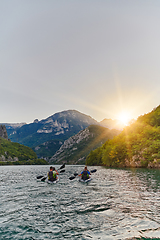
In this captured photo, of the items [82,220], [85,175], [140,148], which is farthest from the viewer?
[140,148]

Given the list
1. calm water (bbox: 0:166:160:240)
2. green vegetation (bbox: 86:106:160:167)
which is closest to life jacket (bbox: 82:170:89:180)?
calm water (bbox: 0:166:160:240)

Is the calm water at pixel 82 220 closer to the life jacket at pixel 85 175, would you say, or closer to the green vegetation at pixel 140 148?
the life jacket at pixel 85 175

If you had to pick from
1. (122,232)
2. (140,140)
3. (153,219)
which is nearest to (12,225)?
(122,232)

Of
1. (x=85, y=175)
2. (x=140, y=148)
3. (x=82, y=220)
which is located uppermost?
(x=140, y=148)

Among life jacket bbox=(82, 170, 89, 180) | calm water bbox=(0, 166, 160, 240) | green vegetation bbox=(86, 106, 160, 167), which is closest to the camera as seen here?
calm water bbox=(0, 166, 160, 240)

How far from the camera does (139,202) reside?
15.6 meters

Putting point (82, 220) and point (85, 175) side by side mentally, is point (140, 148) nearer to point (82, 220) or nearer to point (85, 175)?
point (85, 175)

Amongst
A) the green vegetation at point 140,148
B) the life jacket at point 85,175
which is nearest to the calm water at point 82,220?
the life jacket at point 85,175

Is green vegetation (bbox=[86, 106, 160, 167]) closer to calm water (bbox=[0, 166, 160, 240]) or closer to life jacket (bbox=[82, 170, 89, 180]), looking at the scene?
life jacket (bbox=[82, 170, 89, 180])

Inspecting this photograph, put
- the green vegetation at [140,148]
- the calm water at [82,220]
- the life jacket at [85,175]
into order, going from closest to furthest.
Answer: the calm water at [82,220], the life jacket at [85,175], the green vegetation at [140,148]

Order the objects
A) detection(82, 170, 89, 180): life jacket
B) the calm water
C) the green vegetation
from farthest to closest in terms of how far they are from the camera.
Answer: the green vegetation
detection(82, 170, 89, 180): life jacket
the calm water

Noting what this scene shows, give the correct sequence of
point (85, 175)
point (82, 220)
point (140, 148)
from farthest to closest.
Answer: point (140, 148) < point (85, 175) < point (82, 220)

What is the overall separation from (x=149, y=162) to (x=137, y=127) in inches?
1031

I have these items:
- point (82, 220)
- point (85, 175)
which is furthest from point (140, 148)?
point (82, 220)
